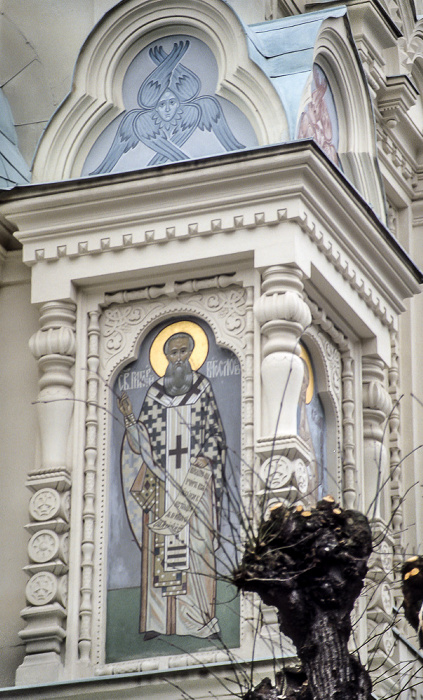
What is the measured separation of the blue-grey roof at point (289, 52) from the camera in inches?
591

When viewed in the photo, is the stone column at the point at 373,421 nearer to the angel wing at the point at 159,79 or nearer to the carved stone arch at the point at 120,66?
the carved stone arch at the point at 120,66

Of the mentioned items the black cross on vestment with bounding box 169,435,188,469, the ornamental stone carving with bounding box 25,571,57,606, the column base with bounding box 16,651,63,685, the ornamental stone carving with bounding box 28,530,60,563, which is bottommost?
the column base with bounding box 16,651,63,685

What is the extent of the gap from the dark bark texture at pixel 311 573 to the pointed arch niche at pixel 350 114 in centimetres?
391

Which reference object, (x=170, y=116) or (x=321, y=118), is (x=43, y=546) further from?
(x=321, y=118)

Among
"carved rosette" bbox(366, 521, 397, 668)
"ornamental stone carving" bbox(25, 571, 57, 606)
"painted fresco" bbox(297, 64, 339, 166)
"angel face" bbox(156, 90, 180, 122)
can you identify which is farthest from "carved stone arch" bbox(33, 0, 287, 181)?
"carved rosette" bbox(366, 521, 397, 668)

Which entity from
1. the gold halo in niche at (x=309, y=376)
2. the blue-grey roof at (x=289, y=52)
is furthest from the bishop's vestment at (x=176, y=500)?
the blue-grey roof at (x=289, y=52)

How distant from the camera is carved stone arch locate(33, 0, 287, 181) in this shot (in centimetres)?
1515

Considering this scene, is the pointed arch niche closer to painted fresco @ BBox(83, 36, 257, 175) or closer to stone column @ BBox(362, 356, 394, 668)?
painted fresco @ BBox(83, 36, 257, 175)

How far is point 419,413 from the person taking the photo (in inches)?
688

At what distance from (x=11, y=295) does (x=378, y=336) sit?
7.37 feet

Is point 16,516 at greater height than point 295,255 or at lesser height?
lesser

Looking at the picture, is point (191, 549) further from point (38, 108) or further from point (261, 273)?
point (38, 108)

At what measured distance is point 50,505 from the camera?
1456 centimetres

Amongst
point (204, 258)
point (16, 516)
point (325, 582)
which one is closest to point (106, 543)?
point (16, 516)
